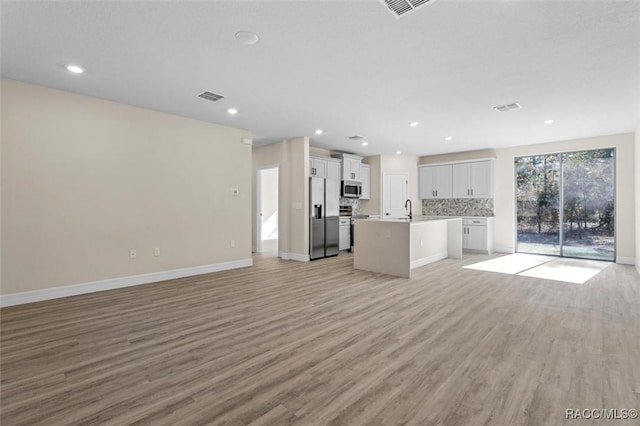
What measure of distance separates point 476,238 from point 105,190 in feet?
26.7

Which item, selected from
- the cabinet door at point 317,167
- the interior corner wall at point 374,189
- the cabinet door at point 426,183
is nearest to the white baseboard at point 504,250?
the cabinet door at point 426,183

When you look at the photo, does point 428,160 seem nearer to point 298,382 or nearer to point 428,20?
point 428,20

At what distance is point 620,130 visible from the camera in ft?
19.7

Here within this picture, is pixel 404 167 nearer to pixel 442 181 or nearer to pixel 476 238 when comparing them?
pixel 442 181

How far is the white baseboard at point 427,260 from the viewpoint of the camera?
230 inches

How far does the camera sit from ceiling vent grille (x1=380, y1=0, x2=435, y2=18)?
7.39ft

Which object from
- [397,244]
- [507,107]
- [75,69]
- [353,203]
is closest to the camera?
[75,69]

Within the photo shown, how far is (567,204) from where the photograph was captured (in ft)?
23.1

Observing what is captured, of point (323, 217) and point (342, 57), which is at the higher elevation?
point (342, 57)

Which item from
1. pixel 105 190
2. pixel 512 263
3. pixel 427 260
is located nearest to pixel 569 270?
pixel 512 263

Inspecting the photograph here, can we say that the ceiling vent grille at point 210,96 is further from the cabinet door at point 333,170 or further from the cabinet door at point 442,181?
the cabinet door at point 442,181

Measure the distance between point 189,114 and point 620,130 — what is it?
829 cm

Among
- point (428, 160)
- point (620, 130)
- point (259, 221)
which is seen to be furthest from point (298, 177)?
point (620, 130)

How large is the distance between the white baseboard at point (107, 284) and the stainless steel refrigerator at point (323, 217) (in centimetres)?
181
